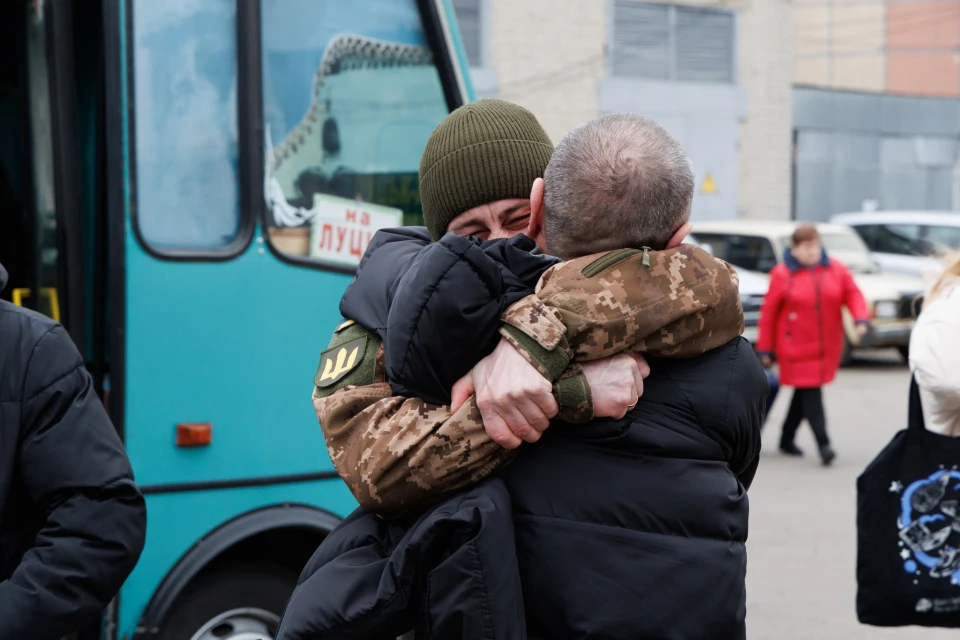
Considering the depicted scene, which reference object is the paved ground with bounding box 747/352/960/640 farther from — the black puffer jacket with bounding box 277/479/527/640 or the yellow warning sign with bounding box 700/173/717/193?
the yellow warning sign with bounding box 700/173/717/193

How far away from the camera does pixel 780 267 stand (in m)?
8.79

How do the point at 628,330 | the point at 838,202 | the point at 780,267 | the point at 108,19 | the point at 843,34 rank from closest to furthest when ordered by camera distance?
the point at 628,330 → the point at 108,19 → the point at 780,267 → the point at 838,202 → the point at 843,34

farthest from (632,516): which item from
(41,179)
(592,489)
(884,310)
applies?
(884,310)


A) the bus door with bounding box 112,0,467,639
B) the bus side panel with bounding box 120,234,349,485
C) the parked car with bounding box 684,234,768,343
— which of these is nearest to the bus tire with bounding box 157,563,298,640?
the bus door with bounding box 112,0,467,639

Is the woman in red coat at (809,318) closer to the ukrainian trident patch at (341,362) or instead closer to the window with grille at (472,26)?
the ukrainian trident patch at (341,362)

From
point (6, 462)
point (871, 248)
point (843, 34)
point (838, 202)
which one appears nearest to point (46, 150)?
point (6, 462)

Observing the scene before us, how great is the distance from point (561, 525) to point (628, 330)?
0.29 meters

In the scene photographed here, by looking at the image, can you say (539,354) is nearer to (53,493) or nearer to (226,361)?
(53,493)

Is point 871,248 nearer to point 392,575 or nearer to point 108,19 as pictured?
point 108,19

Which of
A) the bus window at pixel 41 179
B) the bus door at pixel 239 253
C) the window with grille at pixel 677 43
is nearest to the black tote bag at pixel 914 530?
the bus door at pixel 239 253

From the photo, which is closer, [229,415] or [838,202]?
[229,415]

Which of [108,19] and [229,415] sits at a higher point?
[108,19]

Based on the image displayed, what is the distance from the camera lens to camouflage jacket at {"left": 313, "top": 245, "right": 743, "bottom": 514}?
1.64 metres

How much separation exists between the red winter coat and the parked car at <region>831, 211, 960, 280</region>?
23.9ft
